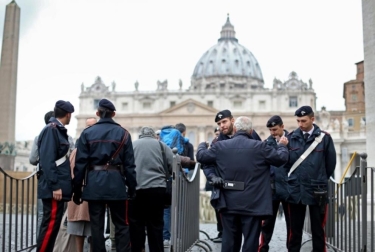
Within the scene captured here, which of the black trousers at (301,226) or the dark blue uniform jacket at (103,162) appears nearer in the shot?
the dark blue uniform jacket at (103,162)

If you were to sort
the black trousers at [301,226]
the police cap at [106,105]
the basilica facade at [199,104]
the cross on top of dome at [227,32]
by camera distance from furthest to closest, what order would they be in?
the cross on top of dome at [227,32]
the basilica facade at [199,104]
the black trousers at [301,226]
the police cap at [106,105]

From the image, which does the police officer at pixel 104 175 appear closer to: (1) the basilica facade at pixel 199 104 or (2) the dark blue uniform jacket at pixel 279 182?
(2) the dark blue uniform jacket at pixel 279 182

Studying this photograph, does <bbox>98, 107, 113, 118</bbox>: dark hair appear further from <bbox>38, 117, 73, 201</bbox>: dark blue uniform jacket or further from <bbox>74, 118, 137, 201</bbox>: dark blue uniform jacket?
<bbox>38, 117, 73, 201</bbox>: dark blue uniform jacket

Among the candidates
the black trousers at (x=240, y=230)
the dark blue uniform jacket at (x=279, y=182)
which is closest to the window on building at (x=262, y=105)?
the dark blue uniform jacket at (x=279, y=182)

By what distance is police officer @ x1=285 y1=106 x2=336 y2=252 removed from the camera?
5824 millimetres

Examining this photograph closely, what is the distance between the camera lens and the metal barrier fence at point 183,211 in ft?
18.9

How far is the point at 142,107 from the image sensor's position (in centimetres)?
7325

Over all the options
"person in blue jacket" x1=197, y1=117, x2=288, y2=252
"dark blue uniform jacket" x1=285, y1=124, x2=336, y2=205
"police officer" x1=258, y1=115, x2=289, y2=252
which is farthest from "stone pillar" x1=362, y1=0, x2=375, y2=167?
"person in blue jacket" x1=197, y1=117, x2=288, y2=252

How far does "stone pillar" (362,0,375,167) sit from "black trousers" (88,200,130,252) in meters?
6.56

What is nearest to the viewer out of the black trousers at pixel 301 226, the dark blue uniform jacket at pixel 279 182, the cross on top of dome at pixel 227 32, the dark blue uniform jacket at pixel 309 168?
the dark blue uniform jacket at pixel 309 168

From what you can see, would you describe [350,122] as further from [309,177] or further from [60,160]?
[60,160]

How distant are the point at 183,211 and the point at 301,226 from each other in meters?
1.33

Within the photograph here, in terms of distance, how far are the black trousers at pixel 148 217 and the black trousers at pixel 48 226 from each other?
103cm

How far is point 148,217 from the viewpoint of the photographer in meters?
6.26
